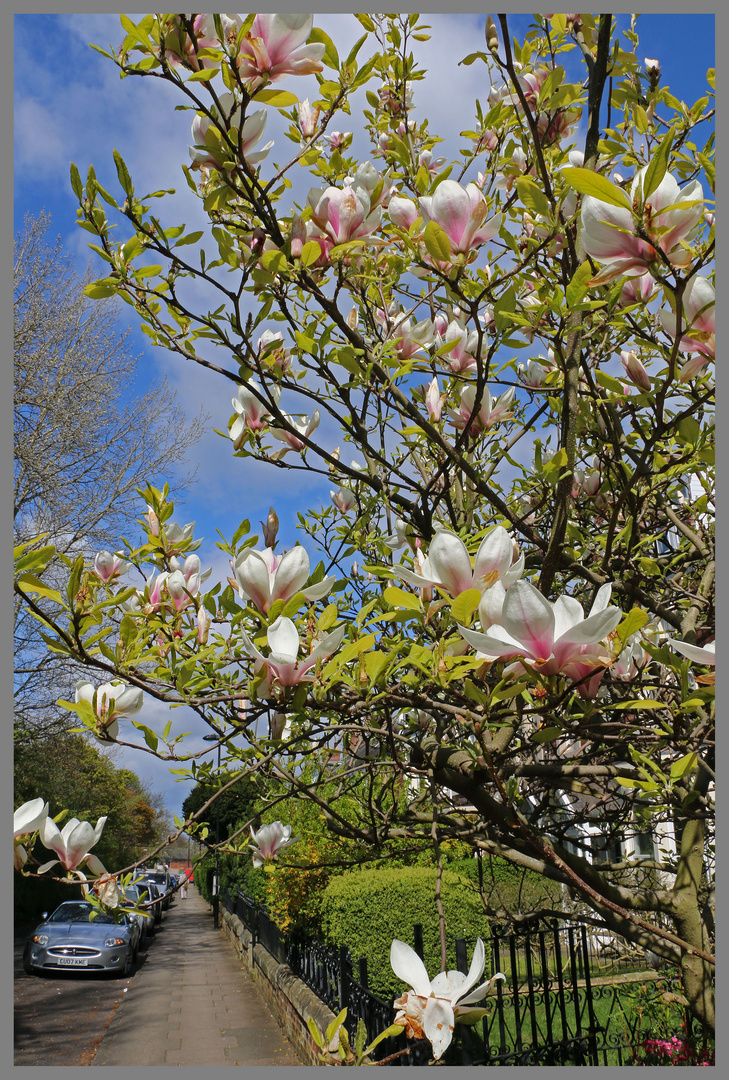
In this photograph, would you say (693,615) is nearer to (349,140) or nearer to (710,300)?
(710,300)

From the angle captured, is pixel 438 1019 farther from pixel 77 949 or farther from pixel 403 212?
pixel 77 949

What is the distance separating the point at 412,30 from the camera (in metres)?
2.17

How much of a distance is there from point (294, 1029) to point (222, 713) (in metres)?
5.53

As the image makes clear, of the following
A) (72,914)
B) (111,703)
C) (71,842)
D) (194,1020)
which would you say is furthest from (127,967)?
(111,703)

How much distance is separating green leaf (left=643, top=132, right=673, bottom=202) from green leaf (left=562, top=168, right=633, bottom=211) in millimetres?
27

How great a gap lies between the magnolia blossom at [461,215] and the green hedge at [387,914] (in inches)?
196

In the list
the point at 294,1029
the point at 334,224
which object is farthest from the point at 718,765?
the point at 294,1029

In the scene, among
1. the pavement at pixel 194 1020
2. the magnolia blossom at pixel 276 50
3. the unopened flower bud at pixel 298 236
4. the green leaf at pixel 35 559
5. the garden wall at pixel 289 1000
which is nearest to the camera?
the green leaf at pixel 35 559

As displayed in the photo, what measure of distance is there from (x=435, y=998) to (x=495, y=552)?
587 millimetres

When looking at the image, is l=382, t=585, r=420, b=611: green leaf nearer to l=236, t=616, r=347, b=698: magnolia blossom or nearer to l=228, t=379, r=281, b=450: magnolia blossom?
l=236, t=616, r=347, b=698: magnolia blossom

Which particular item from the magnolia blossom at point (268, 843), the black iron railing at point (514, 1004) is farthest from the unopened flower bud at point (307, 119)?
the magnolia blossom at point (268, 843)

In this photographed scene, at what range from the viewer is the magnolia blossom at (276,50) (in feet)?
3.74

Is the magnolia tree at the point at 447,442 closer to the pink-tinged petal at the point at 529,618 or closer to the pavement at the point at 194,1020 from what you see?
the pink-tinged petal at the point at 529,618

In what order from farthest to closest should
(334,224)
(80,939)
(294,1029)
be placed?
1. (80,939)
2. (294,1029)
3. (334,224)
